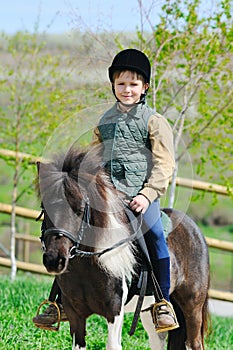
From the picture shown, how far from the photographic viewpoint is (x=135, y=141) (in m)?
3.97

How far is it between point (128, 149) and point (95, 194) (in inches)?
14.2

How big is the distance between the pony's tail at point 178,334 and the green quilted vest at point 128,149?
1187 millimetres

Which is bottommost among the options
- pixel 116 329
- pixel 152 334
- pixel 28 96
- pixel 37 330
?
pixel 37 330

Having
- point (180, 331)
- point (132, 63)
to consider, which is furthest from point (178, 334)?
point (132, 63)

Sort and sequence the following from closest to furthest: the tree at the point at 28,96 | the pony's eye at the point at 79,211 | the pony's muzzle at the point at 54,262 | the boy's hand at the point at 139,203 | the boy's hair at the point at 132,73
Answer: the pony's muzzle at the point at 54,262 < the pony's eye at the point at 79,211 < the boy's hand at the point at 139,203 < the boy's hair at the point at 132,73 < the tree at the point at 28,96

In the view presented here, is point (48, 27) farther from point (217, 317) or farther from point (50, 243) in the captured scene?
point (50, 243)

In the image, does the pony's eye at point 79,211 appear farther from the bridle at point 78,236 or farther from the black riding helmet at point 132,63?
the black riding helmet at point 132,63

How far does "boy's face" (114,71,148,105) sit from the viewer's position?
4.01 metres

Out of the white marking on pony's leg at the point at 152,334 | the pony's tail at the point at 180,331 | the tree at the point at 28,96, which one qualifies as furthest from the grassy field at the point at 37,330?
the tree at the point at 28,96

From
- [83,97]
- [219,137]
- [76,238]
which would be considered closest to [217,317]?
[219,137]

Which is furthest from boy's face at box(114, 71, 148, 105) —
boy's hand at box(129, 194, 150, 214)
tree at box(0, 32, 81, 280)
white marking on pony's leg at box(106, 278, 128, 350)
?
tree at box(0, 32, 81, 280)

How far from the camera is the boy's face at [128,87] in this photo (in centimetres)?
401

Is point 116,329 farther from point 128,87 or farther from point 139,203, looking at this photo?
point 128,87

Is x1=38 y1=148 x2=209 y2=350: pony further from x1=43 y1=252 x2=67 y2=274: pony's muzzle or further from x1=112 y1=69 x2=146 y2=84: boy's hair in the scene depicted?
x1=112 y1=69 x2=146 y2=84: boy's hair
